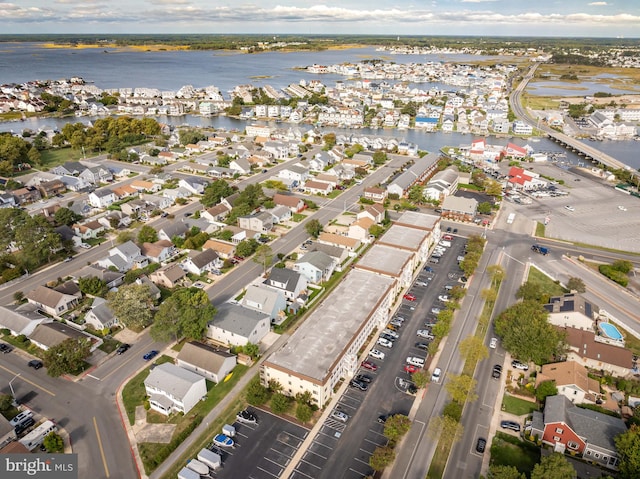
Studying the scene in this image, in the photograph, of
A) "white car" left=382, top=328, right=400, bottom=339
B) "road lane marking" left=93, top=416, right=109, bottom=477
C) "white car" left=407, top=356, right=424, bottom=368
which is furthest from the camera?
"white car" left=382, top=328, right=400, bottom=339

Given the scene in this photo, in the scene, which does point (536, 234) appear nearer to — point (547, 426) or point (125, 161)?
point (547, 426)

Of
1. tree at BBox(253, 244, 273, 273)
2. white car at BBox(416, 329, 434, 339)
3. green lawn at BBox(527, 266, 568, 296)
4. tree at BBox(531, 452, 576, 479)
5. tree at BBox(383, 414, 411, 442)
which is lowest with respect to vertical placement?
white car at BBox(416, 329, 434, 339)

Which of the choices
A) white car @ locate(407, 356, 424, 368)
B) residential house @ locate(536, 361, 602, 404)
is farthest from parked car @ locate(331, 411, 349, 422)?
residential house @ locate(536, 361, 602, 404)

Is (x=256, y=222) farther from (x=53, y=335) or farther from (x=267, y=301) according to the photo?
(x=53, y=335)

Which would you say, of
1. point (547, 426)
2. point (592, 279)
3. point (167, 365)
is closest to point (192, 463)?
point (167, 365)

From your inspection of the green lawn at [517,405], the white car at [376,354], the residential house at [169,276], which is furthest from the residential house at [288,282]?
the green lawn at [517,405]

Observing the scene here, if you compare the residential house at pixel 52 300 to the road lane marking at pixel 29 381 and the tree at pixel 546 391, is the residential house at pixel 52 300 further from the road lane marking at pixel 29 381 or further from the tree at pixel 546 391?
the tree at pixel 546 391

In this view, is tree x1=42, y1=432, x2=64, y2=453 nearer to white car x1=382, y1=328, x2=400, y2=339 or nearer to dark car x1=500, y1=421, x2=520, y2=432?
white car x1=382, y1=328, x2=400, y2=339
